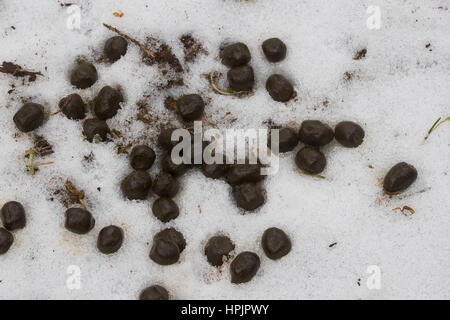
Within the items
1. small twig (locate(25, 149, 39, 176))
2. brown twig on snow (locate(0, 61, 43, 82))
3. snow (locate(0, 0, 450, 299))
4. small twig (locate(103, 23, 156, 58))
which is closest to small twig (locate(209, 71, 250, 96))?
snow (locate(0, 0, 450, 299))

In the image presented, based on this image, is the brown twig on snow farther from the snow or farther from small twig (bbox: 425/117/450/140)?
small twig (bbox: 425/117/450/140)

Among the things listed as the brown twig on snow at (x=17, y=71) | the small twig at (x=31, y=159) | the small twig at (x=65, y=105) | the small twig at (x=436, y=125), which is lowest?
the small twig at (x=31, y=159)

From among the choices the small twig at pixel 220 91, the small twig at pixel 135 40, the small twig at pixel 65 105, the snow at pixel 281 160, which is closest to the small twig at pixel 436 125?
the snow at pixel 281 160

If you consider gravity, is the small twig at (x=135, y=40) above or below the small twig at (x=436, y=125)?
above

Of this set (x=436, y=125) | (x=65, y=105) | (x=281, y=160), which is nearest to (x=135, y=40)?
(x=65, y=105)

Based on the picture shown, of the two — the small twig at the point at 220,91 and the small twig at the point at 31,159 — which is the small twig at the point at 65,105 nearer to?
the small twig at the point at 31,159
